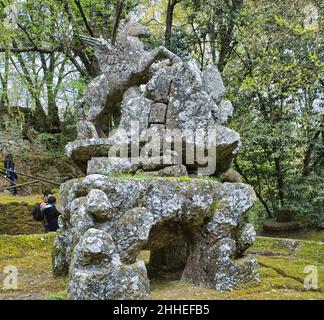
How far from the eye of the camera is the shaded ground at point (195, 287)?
195 inches

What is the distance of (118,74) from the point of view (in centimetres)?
625

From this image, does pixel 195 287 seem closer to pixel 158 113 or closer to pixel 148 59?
pixel 158 113

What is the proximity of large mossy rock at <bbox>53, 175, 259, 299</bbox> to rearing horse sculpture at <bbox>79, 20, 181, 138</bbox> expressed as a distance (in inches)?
54.5

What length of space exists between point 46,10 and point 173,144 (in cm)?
961

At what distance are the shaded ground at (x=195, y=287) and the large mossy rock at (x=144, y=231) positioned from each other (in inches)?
10.3

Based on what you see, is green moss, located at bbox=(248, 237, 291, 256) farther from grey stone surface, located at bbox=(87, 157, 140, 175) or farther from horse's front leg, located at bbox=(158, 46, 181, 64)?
horse's front leg, located at bbox=(158, 46, 181, 64)

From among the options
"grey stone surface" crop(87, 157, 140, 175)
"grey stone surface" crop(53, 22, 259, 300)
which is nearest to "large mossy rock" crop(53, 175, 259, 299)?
"grey stone surface" crop(53, 22, 259, 300)

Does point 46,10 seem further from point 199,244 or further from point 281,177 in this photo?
point 199,244

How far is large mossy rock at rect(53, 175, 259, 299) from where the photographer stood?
4.27 meters

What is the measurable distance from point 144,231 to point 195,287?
3.99ft

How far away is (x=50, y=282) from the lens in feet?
18.5

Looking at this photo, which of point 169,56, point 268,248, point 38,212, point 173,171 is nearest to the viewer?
point 173,171

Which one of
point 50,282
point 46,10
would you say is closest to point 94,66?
point 46,10

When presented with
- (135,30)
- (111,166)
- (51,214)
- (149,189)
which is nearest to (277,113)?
(135,30)
